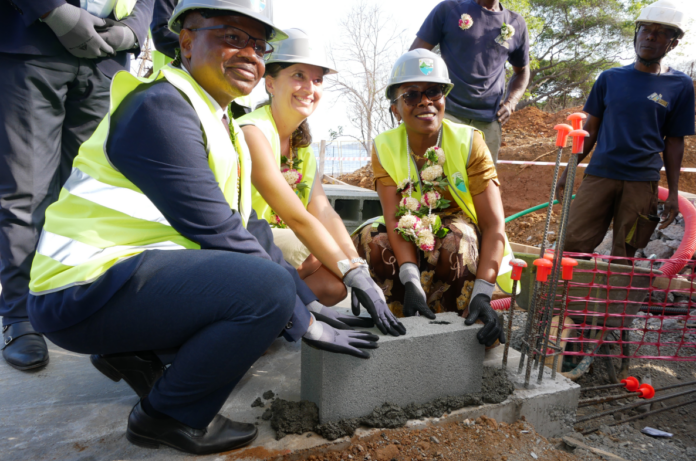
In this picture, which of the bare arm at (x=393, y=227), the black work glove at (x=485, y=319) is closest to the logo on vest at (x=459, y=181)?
the bare arm at (x=393, y=227)

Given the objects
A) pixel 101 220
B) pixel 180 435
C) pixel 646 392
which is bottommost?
pixel 646 392

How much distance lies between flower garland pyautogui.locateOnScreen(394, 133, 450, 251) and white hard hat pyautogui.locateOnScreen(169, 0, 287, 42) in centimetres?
126

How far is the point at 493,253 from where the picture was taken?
2547 millimetres

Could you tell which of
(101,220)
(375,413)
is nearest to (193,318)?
(101,220)

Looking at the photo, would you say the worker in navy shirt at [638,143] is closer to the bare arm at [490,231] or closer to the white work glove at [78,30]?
the bare arm at [490,231]

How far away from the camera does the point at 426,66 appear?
261cm

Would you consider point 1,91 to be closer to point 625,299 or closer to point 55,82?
point 55,82

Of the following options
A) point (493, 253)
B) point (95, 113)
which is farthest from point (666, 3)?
point (95, 113)

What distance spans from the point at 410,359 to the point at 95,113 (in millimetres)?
2130

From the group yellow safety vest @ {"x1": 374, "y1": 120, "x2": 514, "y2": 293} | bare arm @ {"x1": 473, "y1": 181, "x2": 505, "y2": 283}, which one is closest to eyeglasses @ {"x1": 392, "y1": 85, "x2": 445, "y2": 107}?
yellow safety vest @ {"x1": 374, "y1": 120, "x2": 514, "y2": 293}

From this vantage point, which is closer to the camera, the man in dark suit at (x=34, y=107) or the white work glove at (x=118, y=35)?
the man in dark suit at (x=34, y=107)

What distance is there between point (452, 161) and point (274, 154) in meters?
0.98

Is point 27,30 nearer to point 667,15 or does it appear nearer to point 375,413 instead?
point 375,413

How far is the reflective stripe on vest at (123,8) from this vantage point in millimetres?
2635
